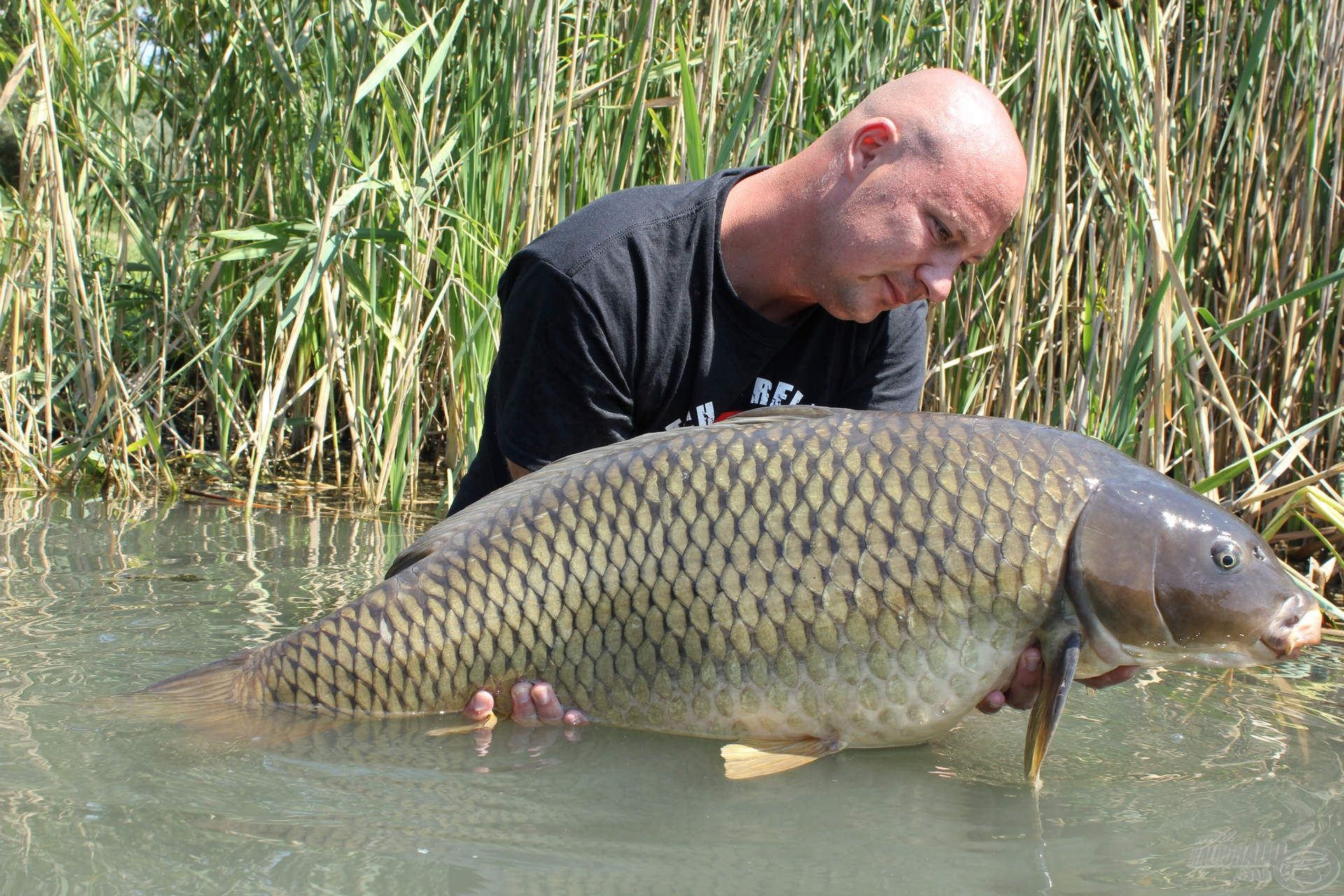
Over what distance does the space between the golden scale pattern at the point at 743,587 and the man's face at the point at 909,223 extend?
43cm

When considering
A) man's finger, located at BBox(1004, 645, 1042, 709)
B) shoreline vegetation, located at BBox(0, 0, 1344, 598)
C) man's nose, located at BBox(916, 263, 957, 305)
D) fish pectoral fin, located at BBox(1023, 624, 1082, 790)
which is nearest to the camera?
fish pectoral fin, located at BBox(1023, 624, 1082, 790)

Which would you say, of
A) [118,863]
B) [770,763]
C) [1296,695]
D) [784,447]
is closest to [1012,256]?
[1296,695]

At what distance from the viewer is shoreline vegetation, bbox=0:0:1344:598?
116 inches

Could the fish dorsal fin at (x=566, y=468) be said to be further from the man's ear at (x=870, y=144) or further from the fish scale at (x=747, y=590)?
the man's ear at (x=870, y=144)

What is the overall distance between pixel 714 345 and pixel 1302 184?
5.33 feet

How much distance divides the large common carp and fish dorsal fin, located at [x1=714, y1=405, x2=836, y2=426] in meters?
0.03

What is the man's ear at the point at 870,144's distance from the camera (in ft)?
7.24

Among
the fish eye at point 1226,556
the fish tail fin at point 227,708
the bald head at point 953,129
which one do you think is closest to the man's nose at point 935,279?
the bald head at point 953,129

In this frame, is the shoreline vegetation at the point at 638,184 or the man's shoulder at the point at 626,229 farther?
the shoreline vegetation at the point at 638,184

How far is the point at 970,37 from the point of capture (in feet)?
9.34

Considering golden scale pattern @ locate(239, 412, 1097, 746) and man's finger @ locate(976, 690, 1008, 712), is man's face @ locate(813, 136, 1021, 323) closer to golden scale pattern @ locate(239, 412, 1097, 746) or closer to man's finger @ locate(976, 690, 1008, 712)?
golden scale pattern @ locate(239, 412, 1097, 746)

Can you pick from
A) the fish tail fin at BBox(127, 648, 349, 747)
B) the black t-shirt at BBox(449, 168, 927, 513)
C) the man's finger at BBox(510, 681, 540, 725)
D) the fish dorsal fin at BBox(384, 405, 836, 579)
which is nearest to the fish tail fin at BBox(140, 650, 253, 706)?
the fish tail fin at BBox(127, 648, 349, 747)

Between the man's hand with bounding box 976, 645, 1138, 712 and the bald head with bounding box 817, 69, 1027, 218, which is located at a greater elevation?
the bald head with bounding box 817, 69, 1027, 218

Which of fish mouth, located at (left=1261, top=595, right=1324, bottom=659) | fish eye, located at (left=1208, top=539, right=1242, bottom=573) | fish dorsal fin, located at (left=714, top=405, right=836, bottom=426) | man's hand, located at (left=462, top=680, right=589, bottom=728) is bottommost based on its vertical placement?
man's hand, located at (left=462, top=680, right=589, bottom=728)
